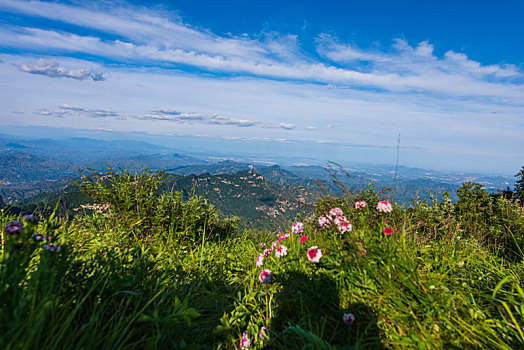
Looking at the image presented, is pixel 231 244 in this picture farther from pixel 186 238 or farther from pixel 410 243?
pixel 410 243

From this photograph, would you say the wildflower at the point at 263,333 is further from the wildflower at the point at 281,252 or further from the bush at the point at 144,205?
the bush at the point at 144,205

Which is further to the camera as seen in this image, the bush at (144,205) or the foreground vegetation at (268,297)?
the bush at (144,205)

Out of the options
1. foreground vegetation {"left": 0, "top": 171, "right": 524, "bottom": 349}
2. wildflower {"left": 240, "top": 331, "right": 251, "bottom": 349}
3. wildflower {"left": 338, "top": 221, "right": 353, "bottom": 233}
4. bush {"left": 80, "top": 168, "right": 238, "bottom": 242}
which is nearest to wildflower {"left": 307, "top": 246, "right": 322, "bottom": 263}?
foreground vegetation {"left": 0, "top": 171, "right": 524, "bottom": 349}

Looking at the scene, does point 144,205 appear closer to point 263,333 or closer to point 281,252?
point 281,252

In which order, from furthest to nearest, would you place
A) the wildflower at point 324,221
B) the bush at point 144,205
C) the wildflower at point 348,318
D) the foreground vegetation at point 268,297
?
1. the bush at point 144,205
2. the wildflower at point 324,221
3. the wildflower at point 348,318
4. the foreground vegetation at point 268,297

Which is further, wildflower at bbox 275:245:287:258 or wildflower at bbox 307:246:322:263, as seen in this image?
wildflower at bbox 275:245:287:258

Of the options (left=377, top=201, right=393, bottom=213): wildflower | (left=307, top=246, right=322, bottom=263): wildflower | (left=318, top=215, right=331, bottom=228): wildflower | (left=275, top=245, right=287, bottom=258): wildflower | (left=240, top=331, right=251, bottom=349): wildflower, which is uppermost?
(left=377, top=201, right=393, bottom=213): wildflower

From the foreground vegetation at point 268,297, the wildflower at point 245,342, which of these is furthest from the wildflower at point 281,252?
the wildflower at point 245,342

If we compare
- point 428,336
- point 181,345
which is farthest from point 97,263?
point 428,336

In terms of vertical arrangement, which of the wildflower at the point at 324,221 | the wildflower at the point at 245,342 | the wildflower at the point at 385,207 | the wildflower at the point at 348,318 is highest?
the wildflower at the point at 385,207

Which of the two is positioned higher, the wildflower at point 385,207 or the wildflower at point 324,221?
the wildflower at point 385,207

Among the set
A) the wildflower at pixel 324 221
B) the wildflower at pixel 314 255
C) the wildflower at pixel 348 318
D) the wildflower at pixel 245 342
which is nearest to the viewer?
the wildflower at pixel 348 318

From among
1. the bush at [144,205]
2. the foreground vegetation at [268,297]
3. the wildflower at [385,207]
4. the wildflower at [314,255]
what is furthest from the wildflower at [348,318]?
the bush at [144,205]

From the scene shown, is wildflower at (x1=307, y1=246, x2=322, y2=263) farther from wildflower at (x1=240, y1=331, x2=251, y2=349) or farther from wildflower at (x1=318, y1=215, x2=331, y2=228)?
wildflower at (x1=240, y1=331, x2=251, y2=349)
